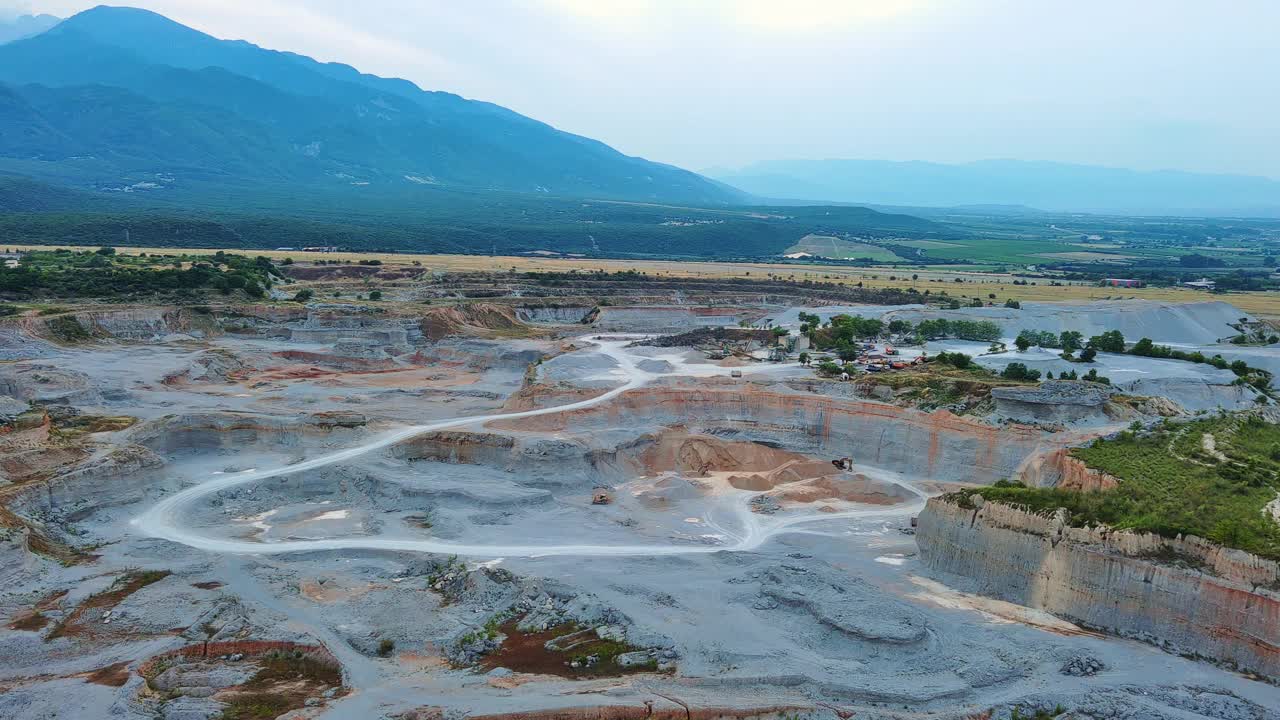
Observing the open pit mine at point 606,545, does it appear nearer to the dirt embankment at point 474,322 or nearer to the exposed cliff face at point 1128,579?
the exposed cliff face at point 1128,579

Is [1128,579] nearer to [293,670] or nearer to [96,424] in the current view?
[293,670]

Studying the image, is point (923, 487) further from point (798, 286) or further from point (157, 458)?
point (798, 286)

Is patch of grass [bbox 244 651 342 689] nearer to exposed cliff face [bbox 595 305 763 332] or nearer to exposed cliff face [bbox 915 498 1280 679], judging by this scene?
exposed cliff face [bbox 915 498 1280 679]

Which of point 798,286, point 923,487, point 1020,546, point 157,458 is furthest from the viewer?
point 798,286

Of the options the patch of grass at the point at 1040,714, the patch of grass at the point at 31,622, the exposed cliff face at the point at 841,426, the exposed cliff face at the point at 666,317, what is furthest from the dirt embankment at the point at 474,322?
the patch of grass at the point at 1040,714

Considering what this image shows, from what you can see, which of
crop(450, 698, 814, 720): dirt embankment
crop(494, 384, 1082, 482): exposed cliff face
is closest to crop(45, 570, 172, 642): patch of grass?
crop(450, 698, 814, 720): dirt embankment

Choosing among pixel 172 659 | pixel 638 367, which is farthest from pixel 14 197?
pixel 172 659

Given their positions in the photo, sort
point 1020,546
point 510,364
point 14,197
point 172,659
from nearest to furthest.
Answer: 1. point 172,659
2. point 1020,546
3. point 510,364
4. point 14,197
